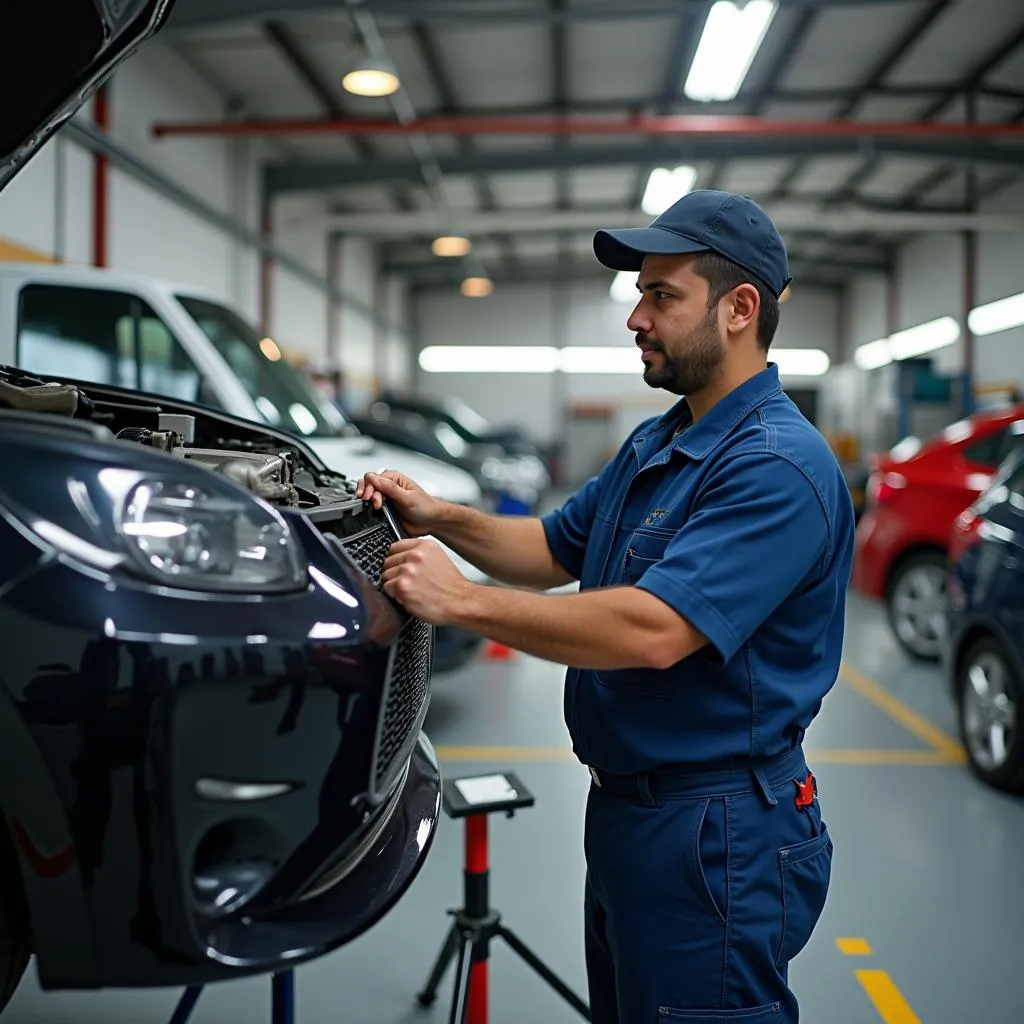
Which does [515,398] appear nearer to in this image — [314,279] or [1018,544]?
[314,279]

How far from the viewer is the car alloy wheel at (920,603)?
18.1ft

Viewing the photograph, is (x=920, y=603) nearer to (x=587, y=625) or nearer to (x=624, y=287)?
(x=587, y=625)

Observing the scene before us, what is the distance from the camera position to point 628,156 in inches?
457

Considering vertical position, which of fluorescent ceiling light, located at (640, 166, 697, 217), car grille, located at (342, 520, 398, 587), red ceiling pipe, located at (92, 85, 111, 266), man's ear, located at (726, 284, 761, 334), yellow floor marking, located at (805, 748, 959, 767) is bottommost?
yellow floor marking, located at (805, 748, 959, 767)

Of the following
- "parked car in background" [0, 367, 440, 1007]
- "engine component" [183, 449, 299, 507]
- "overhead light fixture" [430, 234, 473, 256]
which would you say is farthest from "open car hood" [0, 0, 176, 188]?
"overhead light fixture" [430, 234, 473, 256]

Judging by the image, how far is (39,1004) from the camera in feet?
7.04

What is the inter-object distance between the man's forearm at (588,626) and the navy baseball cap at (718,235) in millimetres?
565

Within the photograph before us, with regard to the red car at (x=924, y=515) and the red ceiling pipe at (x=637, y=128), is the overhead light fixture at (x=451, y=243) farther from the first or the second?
the red car at (x=924, y=515)

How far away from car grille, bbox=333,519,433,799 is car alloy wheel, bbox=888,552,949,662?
4517mm

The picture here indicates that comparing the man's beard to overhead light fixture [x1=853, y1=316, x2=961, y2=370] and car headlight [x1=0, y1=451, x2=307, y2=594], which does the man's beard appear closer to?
car headlight [x1=0, y1=451, x2=307, y2=594]

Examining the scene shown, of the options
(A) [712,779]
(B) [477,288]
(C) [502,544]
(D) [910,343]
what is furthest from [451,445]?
(B) [477,288]

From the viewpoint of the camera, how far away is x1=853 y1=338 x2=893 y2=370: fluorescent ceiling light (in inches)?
744

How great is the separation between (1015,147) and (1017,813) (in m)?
10.6

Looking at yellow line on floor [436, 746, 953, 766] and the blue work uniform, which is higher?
the blue work uniform
